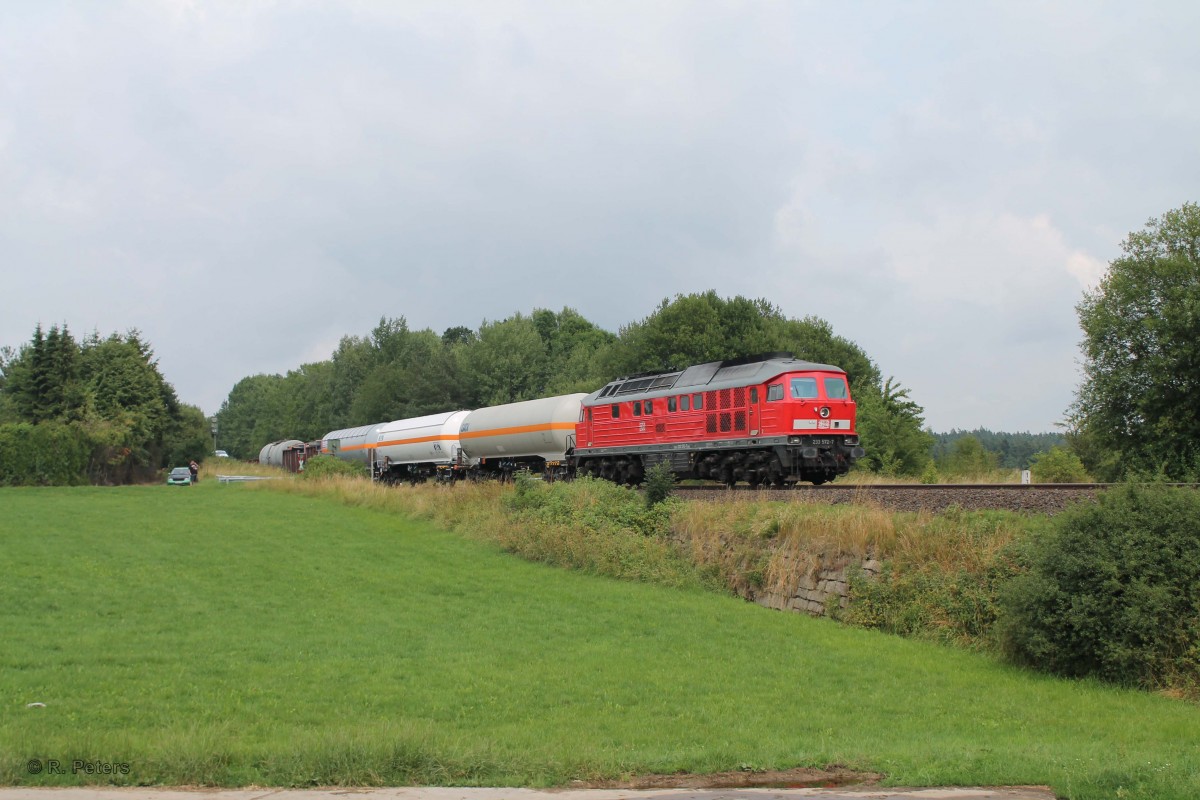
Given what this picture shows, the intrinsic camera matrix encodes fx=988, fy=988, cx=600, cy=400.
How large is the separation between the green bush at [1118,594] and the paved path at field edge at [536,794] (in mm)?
5435

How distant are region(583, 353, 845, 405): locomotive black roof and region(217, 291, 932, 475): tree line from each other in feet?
4.42

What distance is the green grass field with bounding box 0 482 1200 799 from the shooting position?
8.70 metres

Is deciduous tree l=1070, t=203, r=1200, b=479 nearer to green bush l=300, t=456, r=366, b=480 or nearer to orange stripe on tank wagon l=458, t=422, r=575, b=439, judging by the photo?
orange stripe on tank wagon l=458, t=422, r=575, b=439

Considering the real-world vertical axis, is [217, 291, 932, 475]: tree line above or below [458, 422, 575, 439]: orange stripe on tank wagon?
above

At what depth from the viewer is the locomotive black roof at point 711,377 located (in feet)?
85.5

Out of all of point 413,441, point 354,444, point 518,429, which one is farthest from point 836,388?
point 354,444

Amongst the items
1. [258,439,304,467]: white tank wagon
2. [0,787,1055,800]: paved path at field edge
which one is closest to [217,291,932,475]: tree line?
[258,439,304,467]: white tank wagon

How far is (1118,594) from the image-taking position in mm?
13039

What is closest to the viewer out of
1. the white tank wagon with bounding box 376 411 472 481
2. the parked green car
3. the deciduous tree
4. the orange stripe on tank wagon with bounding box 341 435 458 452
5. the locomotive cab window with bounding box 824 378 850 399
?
the locomotive cab window with bounding box 824 378 850 399

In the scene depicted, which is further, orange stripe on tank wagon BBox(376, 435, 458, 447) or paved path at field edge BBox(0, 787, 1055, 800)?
orange stripe on tank wagon BBox(376, 435, 458, 447)

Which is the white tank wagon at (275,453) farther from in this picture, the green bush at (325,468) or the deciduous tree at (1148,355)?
the deciduous tree at (1148,355)

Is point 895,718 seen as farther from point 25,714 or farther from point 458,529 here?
point 458,529

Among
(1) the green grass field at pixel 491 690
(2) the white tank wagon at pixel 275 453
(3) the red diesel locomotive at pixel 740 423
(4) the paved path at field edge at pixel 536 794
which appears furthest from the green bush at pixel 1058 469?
(2) the white tank wagon at pixel 275 453

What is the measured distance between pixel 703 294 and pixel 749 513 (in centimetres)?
4835
